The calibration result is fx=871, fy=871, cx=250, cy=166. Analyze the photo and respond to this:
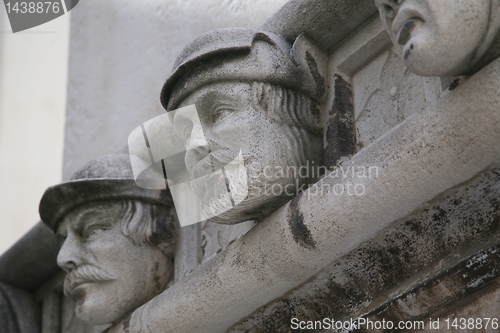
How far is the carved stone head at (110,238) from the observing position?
1712 mm

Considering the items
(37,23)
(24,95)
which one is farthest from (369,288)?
(24,95)

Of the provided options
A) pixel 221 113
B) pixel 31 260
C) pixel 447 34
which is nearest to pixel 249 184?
pixel 221 113

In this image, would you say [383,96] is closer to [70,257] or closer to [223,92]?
[223,92]

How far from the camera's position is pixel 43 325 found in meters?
2.14

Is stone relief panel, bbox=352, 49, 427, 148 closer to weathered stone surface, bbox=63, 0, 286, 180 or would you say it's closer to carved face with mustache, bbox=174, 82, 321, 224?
carved face with mustache, bbox=174, 82, 321, 224

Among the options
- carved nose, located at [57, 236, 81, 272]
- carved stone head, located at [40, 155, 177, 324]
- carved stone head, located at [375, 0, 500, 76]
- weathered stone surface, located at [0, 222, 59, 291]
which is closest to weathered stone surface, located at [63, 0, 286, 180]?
weathered stone surface, located at [0, 222, 59, 291]

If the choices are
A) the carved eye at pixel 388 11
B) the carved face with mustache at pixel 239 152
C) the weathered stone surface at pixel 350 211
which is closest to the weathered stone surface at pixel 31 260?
the weathered stone surface at pixel 350 211

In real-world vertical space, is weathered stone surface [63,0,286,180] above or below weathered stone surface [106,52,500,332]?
above

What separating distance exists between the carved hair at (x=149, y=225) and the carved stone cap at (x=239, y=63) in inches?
12.9

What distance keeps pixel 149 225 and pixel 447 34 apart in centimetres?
87

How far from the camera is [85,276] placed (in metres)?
1.71

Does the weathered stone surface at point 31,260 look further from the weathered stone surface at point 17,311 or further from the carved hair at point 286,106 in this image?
the carved hair at point 286,106

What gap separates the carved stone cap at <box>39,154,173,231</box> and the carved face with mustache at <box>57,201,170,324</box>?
0.8 inches

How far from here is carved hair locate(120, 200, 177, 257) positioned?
175 cm
